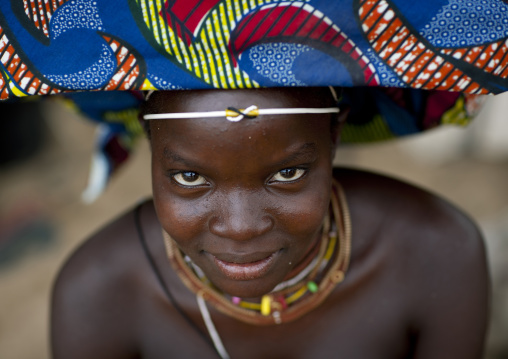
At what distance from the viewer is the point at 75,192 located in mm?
4195

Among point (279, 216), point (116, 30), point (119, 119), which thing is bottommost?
point (119, 119)

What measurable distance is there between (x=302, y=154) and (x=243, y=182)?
135 millimetres

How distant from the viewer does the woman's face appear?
→ 109 centimetres

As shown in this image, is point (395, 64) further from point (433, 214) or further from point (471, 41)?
point (433, 214)

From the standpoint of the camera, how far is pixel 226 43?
1.02m

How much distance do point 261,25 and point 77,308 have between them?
0.97 meters

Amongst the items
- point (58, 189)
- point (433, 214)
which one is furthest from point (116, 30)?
point (58, 189)

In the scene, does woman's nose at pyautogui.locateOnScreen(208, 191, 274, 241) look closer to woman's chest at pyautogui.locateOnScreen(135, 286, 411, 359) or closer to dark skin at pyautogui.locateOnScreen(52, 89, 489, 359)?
dark skin at pyautogui.locateOnScreen(52, 89, 489, 359)

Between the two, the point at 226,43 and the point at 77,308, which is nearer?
the point at 226,43

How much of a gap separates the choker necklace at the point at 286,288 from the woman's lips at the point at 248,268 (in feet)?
0.88

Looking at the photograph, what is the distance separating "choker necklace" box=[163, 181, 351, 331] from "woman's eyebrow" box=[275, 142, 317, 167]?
0.42 m

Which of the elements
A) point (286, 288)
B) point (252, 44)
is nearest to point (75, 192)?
point (286, 288)

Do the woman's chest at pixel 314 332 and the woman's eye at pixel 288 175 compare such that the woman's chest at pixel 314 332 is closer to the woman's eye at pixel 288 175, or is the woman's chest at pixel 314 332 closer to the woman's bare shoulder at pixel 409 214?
the woman's bare shoulder at pixel 409 214

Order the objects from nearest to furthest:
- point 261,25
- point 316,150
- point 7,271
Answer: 1. point 261,25
2. point 316,150
3. point 7,271
